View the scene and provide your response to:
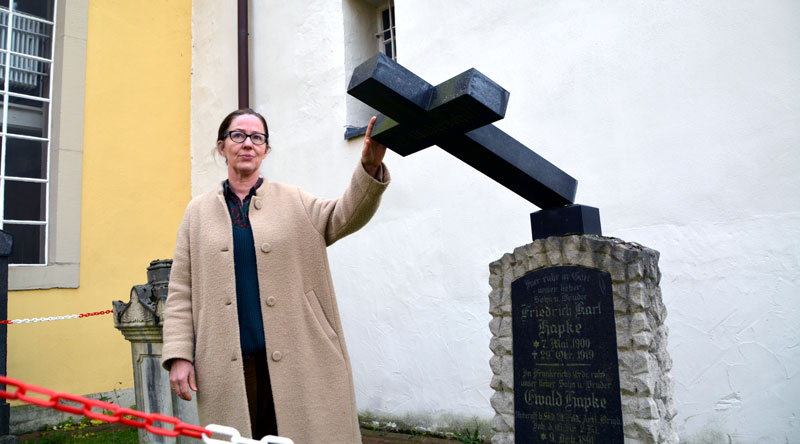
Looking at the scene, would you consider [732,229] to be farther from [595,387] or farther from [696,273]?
[595,387]

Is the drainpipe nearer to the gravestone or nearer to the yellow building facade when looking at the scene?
the yellow building facade

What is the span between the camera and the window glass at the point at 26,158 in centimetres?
609

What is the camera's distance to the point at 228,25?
6.99m

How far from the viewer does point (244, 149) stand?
7.77 feet

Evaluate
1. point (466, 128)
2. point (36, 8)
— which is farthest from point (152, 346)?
point (36, 8)

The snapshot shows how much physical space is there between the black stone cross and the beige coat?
252mm

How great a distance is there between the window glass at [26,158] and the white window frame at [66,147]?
0.69 ft

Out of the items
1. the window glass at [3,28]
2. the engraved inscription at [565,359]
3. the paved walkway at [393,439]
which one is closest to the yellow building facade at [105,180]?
the window glass at [3,28]

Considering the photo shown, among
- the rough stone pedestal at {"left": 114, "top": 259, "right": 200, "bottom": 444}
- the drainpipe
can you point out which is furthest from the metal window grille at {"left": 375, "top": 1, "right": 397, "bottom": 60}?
the rough stone pedestal at {"left": 114, "top": 259, "right": 200, "bottom": 444}

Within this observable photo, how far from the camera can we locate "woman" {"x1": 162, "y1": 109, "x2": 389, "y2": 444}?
2.16 m

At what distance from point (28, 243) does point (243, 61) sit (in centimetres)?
282

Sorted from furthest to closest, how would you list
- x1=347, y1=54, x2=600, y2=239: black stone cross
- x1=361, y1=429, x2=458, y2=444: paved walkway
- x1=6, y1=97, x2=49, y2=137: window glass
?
x1=6, y1=97, x2=49, y2=137: window glass → x1=361, y1=429, x2=458, y2=444: paved walkway → x1=347, y1=54, x2=600, y2=239: black stone cross

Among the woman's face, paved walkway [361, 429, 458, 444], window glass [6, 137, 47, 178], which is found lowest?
paved walkway [361, 429, 458, 444]

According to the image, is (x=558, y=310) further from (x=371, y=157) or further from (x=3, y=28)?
(x=3, y=28)
